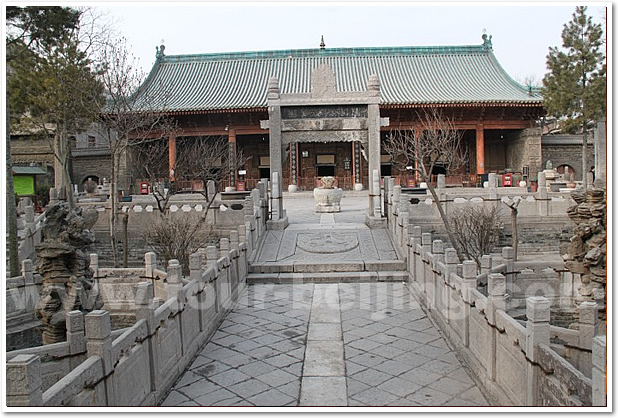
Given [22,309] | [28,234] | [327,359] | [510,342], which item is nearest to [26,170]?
[28,234]

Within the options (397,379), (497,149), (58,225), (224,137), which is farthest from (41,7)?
(497,149)

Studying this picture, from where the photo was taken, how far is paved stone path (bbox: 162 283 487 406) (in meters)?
5.04

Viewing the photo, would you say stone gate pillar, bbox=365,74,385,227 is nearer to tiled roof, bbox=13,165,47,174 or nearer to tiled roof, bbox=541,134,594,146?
tiled roof, bbox=13,165,47,174

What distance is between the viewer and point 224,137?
25156mm

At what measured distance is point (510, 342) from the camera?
4457 millimetres

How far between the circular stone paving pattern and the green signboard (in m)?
14.5

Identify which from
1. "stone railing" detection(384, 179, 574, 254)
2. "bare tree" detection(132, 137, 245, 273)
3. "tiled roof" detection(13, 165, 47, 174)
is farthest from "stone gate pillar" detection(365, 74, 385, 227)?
"tiled roof" detection(13, 165, 47, 174)

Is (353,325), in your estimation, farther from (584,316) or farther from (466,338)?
(584,316)

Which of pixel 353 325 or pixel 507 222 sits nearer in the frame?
pixel 353 325

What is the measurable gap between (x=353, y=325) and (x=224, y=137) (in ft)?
62.7

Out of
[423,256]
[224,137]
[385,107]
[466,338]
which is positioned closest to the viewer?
[466,338]

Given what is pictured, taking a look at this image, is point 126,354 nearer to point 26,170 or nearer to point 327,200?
point 327,200

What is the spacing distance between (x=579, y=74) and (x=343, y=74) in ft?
39.6

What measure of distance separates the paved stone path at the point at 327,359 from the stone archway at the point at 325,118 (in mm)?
4394
